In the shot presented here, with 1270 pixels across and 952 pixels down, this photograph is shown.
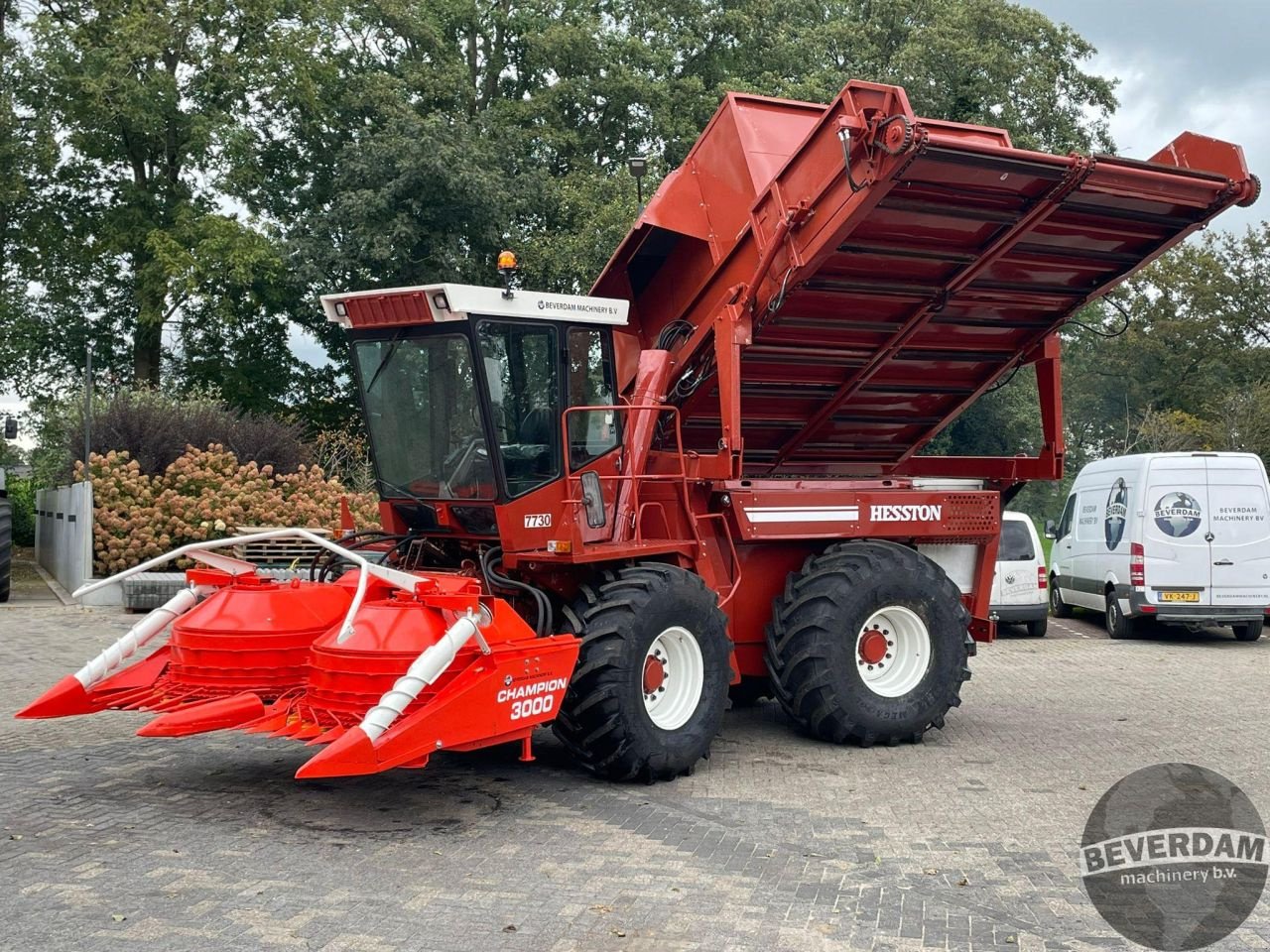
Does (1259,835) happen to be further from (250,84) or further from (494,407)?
(250,84)

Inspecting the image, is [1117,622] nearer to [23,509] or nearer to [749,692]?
[749,692]

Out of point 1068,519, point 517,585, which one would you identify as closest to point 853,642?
point 517,585

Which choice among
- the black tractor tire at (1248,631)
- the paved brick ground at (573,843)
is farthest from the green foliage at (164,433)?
A: the black tractor tire at (1248,631)

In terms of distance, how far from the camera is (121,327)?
2834 cm

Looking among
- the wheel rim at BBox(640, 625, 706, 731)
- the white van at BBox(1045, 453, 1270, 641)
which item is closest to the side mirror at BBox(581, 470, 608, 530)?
the wheel rim at BBox(640, 625, 706, 731)

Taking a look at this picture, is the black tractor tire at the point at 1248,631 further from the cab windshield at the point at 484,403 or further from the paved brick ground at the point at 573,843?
the cab windshield at the point at 484,403

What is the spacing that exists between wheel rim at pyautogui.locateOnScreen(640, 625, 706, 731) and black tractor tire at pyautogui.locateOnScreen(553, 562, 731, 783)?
34mm

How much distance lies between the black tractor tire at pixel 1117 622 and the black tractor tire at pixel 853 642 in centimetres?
773

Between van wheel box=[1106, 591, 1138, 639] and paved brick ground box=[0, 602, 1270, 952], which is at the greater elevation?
van wheel box=[1106, 591, 1138, 639]

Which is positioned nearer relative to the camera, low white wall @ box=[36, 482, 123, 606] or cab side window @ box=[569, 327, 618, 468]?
cab side window @ box=[569, 327, 618, 468]

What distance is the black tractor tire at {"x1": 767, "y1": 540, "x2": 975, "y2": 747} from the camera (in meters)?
8.08

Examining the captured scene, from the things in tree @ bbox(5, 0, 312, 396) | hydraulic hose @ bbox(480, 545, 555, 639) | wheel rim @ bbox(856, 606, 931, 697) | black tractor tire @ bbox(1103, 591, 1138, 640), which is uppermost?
tree @ bbox(5, 0, 312, 396)

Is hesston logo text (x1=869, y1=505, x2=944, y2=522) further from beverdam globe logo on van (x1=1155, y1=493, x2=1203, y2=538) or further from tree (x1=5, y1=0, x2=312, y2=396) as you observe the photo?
tree (x1=5, y1=0, x2=312, y2=396)

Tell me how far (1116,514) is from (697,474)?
Answer: 941 cm
